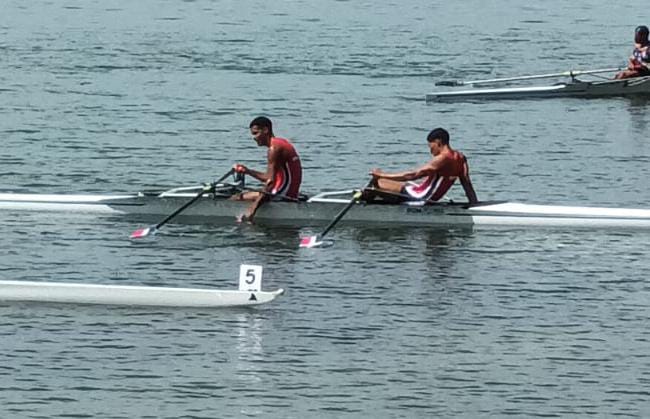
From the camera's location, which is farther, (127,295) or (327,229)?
(327,229)

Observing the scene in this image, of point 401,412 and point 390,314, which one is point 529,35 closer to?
point 390,314

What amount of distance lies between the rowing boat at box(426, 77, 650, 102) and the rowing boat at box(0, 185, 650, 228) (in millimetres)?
16885

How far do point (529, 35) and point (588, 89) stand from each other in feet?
71.4

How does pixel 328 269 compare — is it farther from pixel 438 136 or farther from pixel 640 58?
pixel 640 58

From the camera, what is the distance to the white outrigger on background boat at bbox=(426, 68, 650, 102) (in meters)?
45.3

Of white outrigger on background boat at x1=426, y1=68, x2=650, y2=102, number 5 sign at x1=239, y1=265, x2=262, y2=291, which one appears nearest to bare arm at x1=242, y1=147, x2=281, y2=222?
number 5 sign at x1=239, y1=265, x2=262, y2=291

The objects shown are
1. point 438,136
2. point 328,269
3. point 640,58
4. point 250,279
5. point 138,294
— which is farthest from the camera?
point 640,58

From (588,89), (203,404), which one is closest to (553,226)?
(203,404)

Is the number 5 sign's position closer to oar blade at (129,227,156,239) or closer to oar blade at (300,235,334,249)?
oar blade at (300,235,334,249)

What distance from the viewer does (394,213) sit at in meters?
28.8

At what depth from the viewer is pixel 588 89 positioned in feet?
151

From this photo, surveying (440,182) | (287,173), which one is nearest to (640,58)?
(440,182)

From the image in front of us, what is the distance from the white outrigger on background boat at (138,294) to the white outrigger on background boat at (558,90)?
22008 millimetres

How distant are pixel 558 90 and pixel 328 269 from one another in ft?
68.9
